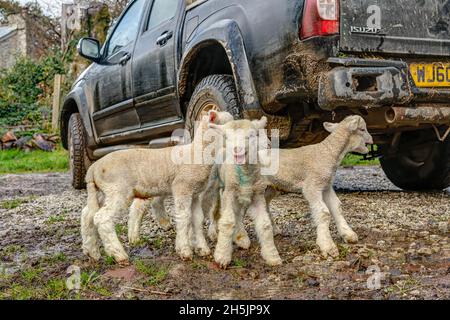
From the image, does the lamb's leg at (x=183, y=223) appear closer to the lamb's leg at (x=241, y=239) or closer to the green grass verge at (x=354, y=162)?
the lamb's leg at (x=241, y=239)

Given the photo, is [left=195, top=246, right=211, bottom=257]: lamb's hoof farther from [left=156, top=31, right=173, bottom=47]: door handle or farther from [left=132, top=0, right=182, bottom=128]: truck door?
[left=156, top=31, right=173, bottom=47]: door handle

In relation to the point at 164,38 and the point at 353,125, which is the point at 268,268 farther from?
the point at 164,38

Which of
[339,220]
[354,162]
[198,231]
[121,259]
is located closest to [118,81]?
[198,231]

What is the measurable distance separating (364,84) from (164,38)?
2.28m

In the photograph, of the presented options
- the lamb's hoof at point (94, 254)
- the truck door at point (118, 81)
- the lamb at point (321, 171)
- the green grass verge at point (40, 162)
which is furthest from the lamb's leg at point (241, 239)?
the green grass verge at point (40, 162)

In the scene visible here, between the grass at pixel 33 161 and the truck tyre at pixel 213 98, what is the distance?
25.4 ft

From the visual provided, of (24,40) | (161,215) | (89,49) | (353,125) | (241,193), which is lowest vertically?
(161,215)

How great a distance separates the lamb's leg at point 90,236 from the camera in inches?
135

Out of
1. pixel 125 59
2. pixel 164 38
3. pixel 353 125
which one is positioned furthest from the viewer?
pixel 125 59

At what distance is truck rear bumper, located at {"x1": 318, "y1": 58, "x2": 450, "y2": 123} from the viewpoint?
141 inches

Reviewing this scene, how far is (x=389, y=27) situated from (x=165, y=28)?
2.33 m

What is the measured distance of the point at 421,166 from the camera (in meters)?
6.17

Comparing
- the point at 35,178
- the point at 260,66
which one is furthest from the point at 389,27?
the point at 35,178
